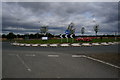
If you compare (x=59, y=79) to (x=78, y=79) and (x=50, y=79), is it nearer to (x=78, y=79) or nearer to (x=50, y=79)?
(x=50, y=79)

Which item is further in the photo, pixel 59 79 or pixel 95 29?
pixel 95 29

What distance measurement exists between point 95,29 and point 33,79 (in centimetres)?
6522

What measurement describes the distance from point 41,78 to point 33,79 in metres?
0.30

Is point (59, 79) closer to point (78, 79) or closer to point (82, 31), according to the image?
point (78, 79)

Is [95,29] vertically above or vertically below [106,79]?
above

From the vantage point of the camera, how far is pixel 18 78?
18.3ft

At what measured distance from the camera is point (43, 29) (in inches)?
3219

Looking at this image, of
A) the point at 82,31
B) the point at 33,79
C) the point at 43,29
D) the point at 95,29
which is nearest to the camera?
the point at 33,79

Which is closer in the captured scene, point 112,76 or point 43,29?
point 112,76

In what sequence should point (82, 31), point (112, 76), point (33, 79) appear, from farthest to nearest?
point (82, 31) → point (112, 76) → point (33, 79)

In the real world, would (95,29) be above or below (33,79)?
above

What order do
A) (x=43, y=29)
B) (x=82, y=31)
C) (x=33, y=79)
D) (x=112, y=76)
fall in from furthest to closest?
(x=82, y=31)
(x=43, y=29)
(x=112, y=76)
(x=33, y=79)

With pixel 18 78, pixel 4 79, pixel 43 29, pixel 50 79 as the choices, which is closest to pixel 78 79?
pixel 50 79

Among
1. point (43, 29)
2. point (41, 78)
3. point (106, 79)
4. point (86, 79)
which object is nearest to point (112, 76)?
point (106, 79)
